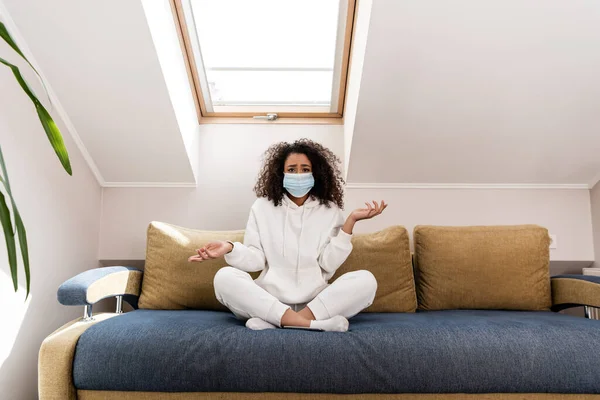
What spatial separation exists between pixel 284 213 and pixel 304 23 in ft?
3.76

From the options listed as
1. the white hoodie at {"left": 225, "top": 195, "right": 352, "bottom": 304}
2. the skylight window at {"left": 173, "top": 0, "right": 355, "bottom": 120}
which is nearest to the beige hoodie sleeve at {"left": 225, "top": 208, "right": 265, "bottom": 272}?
the white hoodie at {"left": 225, "top": 195, "right": 352, "bottom": 304}

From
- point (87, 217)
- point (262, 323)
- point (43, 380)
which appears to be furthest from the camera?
point (87, 217)

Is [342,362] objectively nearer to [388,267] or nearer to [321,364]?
[321,364]

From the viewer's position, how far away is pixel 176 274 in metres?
2.26

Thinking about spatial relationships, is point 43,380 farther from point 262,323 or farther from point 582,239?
point 582,239

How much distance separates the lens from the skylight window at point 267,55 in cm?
257

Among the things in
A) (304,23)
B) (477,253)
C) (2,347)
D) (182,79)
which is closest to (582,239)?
(477,253)

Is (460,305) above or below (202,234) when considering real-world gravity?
below

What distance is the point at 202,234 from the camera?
2.40m

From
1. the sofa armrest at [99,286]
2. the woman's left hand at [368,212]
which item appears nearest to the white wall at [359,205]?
the sofa armrest at [99,286]

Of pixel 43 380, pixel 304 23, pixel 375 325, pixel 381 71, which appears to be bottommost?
pixel 43 380

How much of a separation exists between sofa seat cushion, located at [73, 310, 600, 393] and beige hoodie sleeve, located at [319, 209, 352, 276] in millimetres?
486

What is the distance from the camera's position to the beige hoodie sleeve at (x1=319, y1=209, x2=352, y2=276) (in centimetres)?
199

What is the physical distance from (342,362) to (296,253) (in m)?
0.63
